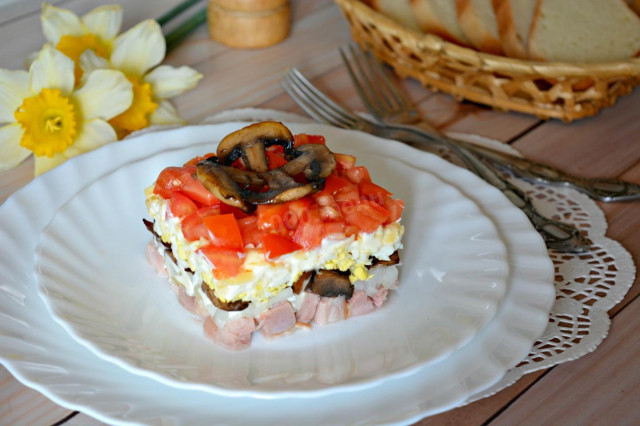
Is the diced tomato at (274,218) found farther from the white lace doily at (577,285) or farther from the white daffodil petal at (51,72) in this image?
the white daffodil petal at (51,72)

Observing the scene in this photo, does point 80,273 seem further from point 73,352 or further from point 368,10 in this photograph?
point 368,10

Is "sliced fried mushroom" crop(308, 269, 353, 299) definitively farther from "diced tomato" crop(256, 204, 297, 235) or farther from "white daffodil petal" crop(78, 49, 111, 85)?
"white daffodil petal" crop(78, 49, 111, 85)

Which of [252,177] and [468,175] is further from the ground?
[252,177]

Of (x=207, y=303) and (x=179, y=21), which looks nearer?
(x=207, y=303)

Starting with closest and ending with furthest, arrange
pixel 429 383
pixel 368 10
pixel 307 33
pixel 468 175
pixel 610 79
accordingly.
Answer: pixel 429 383 < pixel 468 175 < pixel 610 79 < pixel 368 10 < pixel 307 33

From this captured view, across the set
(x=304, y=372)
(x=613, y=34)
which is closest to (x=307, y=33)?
(x=613, y=34)

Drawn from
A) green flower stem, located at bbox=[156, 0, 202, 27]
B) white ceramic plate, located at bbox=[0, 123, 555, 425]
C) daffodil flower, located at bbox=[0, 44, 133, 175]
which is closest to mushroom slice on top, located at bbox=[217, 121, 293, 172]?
white ceramic plate, located at bbox=[0, 123, 555, 425]

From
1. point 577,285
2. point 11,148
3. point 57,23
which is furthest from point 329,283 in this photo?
point 57,23
